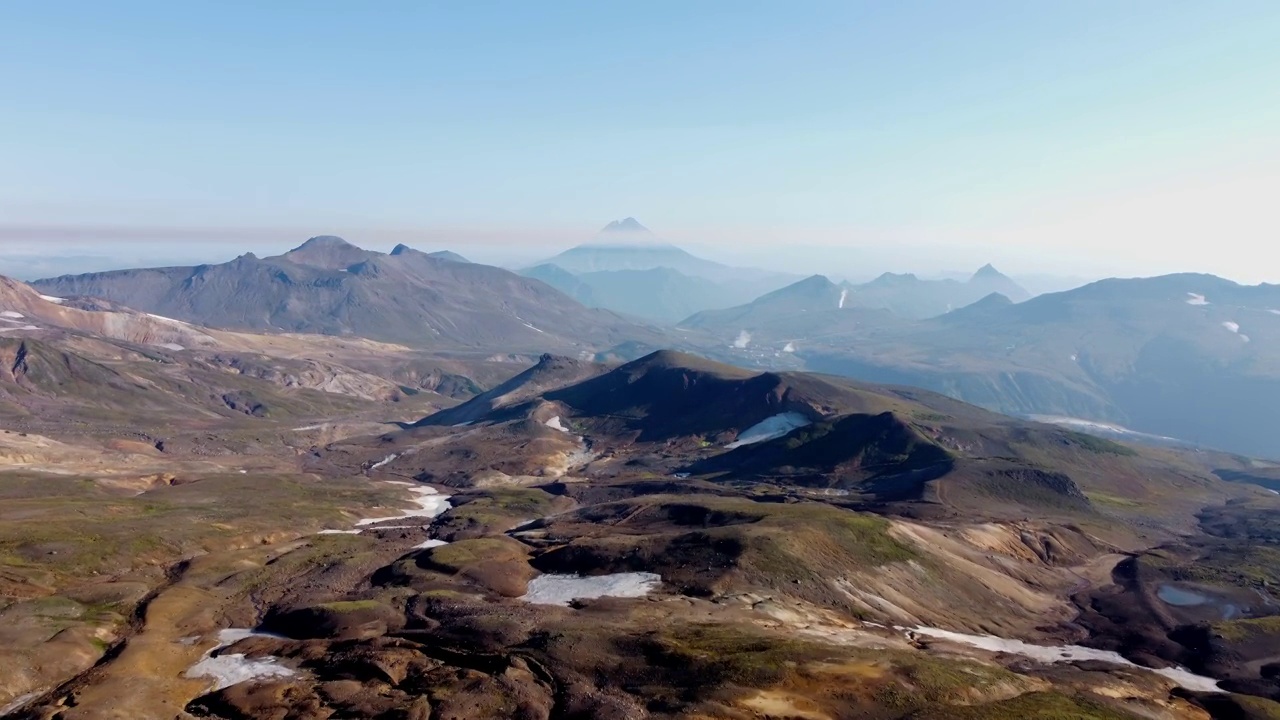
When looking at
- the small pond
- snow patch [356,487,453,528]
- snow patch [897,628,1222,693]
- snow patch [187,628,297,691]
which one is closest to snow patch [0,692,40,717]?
snow patch [187,628,297,691]

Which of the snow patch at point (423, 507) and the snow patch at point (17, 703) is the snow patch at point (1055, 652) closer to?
the snow patch at point (17, 703)

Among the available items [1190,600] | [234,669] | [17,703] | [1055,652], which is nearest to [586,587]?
[234,669]

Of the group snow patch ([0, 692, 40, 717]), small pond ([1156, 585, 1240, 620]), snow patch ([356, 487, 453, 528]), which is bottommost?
snow patch ([356, 487, 453, 528])

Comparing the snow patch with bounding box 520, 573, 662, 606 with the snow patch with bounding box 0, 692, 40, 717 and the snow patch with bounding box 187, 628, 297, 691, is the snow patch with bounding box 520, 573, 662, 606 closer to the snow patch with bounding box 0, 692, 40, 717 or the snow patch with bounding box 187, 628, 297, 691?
the snow patch with bounding box 187, 628, 297, 691

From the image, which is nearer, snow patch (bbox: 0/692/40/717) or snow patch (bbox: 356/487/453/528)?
snow patch (bbox: 0/692/40/717)

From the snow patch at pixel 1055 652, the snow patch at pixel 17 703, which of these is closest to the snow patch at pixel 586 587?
the snow patch at pixel 1055 652

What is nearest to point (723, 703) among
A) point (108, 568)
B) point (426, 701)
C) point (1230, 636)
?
point (426, 701)
